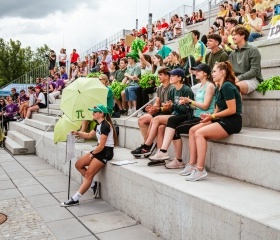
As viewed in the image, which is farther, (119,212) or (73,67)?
(73,67)

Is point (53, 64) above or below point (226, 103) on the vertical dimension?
above

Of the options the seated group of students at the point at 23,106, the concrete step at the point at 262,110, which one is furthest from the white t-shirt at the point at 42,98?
the concrete step at the point at 262,110

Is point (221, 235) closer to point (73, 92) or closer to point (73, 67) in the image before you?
point (73, 92)

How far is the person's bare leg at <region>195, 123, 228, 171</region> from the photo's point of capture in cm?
Answer: 440

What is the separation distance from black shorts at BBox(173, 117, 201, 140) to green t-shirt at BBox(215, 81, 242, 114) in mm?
605

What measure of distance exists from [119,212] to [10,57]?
45275mm

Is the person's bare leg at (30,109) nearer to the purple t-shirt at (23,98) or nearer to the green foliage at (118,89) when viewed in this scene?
the purple t-shirt at (23,98)

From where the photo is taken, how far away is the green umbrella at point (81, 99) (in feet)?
21.0

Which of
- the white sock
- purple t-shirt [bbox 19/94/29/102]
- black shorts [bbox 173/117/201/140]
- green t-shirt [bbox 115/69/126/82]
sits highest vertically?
green t-shirt [bbox 115/69/126/82]

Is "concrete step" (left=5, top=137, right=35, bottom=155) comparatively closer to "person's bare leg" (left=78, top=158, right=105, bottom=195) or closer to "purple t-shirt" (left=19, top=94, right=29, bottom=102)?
"person's bare leg" (left=78, top=158, right=105, bottom=195)

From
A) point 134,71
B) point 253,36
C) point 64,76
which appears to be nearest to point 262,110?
point 253,36

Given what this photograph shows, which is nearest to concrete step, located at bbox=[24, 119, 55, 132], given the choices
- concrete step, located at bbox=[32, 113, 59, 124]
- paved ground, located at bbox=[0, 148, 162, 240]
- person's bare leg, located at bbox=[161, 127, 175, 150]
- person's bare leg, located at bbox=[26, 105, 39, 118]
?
concrete step, located at bbox=[32, 113, 59, 124]

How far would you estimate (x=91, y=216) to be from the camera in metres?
5.21

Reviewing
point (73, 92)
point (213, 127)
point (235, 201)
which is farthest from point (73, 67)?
point (235, 201)
